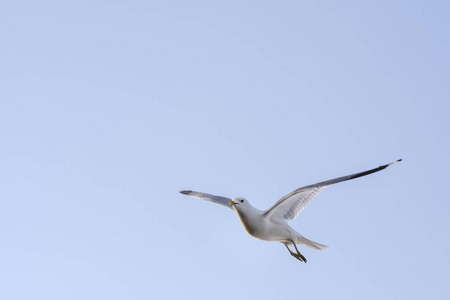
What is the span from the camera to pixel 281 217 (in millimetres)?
18328

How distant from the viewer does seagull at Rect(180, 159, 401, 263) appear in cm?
1739

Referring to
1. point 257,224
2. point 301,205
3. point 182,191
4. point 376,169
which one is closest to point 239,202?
point 257,224

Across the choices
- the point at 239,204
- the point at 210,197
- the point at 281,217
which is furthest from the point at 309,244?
the point at 210,197

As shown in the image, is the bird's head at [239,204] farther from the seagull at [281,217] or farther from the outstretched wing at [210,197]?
the outstretched wing at [210,197]

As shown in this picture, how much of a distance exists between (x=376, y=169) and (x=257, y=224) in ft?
11.0

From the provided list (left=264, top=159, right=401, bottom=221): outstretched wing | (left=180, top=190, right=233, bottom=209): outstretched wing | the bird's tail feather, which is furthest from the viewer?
(left=180, top=190, right=233, bottom=209): outstretched wing

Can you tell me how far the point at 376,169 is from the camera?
15898 millimetres

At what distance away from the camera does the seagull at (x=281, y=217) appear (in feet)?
57.1

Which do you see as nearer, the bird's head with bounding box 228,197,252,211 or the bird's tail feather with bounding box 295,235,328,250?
the bird's head with bounding box 228,197,252,211

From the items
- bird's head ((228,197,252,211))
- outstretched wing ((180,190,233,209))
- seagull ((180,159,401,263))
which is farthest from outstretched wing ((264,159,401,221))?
outstretched wing ((180,190,233,209))

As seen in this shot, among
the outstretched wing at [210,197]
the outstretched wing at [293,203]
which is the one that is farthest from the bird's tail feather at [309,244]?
the outstretched wing at [210,197]

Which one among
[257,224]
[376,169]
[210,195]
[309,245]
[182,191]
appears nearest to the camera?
[376,169]

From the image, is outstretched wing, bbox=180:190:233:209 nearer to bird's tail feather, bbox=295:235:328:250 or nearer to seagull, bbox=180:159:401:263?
seagull, bbox=180:159:401:263

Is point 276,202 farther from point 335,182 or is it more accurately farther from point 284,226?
point 335,182
